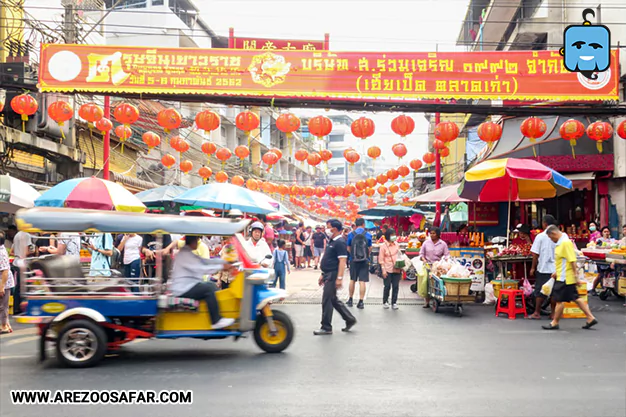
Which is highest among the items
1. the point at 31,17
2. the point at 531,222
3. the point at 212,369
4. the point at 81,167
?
the point at 31,17

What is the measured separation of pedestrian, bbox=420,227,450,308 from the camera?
43.2 ft

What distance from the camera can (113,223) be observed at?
291 inches

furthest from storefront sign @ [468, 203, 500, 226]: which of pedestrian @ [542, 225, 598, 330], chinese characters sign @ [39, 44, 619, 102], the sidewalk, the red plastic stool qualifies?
pedestrian @ [542, 225, 598, 330]

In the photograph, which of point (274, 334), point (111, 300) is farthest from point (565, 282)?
point (111, 300)

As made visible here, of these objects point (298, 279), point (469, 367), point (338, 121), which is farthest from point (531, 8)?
point (338, 121)

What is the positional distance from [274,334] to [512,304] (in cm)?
581

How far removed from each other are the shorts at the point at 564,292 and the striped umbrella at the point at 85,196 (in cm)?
868

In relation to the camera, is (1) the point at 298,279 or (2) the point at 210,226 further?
(1) the point at 298,279

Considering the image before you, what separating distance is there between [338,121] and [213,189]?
284 ft

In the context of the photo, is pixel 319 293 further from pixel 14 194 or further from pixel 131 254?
pixel 14 194

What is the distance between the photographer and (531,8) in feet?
82.3

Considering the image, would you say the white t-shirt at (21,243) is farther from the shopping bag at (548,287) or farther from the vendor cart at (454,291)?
the shopping bag at (548,287)

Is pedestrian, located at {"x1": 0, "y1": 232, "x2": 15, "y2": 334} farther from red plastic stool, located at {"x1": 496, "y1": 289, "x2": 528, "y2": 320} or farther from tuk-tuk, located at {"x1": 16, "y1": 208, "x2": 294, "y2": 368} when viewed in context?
red plastic stool, located at {"x1": 496, "y1": 289, "x2": 528, "y2": 320}

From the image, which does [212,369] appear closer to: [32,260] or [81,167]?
[32,260]
